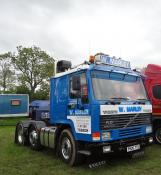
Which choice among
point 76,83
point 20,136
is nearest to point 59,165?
point 76,83

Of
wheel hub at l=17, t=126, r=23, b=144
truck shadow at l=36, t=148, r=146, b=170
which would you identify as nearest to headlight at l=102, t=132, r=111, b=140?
truck shadow at l=36, t=148, r=146, b=170

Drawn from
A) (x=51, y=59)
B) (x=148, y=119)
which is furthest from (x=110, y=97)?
(x=51, y=59)

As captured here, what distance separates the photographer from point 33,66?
47.3 meters

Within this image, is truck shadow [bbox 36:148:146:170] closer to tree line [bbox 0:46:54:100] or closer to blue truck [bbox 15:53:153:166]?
blue truck [bbox 15:53:153:166]

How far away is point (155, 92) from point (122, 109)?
14.1 feet

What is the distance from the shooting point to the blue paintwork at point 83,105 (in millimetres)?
7156

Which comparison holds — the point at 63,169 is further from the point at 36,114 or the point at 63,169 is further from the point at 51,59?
the point at 51,59

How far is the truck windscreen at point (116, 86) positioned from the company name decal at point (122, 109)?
0.90ft

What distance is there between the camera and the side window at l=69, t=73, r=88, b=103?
7383mm

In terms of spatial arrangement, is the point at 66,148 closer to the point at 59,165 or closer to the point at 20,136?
the point at 59,165

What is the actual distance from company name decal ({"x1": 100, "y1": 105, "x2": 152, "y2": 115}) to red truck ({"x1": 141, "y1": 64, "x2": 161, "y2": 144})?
2.66 m

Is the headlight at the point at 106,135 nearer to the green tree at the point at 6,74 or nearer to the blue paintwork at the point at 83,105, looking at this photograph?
the blue paintwork at the point at 83,105

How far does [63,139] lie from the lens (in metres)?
8.27

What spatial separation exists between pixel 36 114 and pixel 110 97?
18.9 feet
